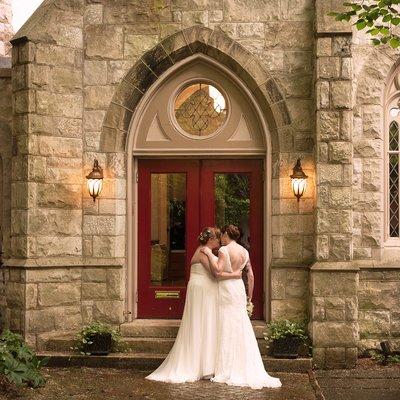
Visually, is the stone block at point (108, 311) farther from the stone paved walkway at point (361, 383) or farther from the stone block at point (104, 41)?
the stone block at point (104, 41)

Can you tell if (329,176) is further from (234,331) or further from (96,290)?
(96,290)

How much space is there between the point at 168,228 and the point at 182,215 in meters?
0.28

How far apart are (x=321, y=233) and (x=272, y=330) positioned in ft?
4.70

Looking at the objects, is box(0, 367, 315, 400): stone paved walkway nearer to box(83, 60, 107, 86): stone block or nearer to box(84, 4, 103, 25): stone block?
box(83, 60, 107, 86): stone block

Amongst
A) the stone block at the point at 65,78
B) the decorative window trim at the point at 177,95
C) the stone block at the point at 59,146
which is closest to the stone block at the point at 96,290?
the stone block at the point at 59,146

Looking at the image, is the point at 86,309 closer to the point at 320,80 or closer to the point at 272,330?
the point at 272,330

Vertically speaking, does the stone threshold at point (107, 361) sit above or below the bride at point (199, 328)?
below

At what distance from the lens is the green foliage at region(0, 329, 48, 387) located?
8820 millimetres

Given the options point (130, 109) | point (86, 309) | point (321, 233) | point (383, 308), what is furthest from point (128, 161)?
point (383, 308)

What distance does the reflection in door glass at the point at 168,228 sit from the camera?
1178 centimetres

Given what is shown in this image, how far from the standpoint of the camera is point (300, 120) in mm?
11188

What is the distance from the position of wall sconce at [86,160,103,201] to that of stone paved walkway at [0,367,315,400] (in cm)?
248

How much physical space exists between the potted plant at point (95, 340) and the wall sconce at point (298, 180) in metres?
3.15

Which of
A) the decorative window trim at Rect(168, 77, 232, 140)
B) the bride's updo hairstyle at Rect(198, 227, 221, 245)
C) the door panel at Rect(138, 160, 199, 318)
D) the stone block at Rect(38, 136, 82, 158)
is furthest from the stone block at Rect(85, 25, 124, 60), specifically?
the bride's updo hairstyle at Rect(198, 227, 221, 245)
